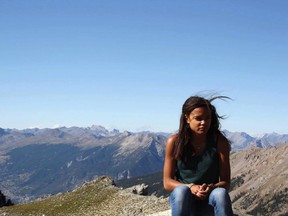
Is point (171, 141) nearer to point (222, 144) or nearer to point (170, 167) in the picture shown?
point (170, 167)

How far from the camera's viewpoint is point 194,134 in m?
11.8

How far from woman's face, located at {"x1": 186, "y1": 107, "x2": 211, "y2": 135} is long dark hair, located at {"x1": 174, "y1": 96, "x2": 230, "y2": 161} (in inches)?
4.9

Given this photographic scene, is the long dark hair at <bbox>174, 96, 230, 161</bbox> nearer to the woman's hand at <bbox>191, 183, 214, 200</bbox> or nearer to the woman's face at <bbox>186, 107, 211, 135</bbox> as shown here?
the woman's face at <bbox>186, 107, 211, 135</bbox>

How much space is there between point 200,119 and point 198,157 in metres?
1.11

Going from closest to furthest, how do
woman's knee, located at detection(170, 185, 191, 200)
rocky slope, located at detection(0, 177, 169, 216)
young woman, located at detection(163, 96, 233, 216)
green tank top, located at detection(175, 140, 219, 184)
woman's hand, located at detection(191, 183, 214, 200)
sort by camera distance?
1. woman's knee, located at detection(170, 185, 191, 200)
2. woman's hand, located at detection(191, 183, 214, 200)
3. young woman, located at detection(163, 96, 233, 216)
4. green tank top, located at detection(175, 140, 219, 184)
5. rocky slope, located at detection(0, 177, 169, 216)

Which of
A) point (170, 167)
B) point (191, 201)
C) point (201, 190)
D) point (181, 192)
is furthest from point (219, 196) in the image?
point (170, 167)

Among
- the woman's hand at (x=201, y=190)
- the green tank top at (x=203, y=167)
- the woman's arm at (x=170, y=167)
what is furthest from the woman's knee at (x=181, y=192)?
the green tank top at (x=203, y=167)

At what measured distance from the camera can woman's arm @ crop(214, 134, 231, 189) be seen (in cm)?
1166

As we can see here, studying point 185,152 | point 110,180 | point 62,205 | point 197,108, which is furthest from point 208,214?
point 110,180

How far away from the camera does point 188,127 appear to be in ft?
38.7

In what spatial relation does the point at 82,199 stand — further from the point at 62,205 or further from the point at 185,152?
the point at 185,152

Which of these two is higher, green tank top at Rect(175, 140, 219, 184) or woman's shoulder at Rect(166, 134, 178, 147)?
woman's shoulder at Rect(166, 134, 178, 147)

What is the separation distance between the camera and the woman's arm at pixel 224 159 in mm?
11656

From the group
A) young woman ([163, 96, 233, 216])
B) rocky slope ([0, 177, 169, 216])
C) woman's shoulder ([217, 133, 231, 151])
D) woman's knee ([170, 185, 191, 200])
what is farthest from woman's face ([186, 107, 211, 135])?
rocky slope ([0, 177, 169, 216])
